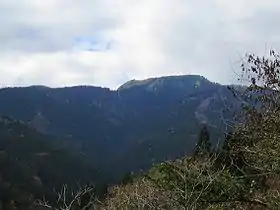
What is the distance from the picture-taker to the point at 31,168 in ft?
357

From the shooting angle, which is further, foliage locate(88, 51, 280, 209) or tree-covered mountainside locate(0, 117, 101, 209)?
tree-covered mountainside locate(0, 117, 101, 209)

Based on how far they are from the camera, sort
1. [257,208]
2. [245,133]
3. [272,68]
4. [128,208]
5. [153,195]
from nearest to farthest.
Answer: [272,68], [245,133], [257,208], [153,195], [128,208]

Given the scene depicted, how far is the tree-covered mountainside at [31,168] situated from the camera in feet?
286

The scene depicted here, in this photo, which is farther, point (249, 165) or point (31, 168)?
point (31, 168)

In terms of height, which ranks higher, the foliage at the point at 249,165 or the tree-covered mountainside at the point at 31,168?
the foliage at the point at 249,165

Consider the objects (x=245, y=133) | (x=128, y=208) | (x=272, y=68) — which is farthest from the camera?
(x=128, y=208)

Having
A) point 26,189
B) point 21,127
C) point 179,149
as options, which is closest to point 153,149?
point 179,149

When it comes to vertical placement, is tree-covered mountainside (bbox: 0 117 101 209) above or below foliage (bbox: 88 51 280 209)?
below

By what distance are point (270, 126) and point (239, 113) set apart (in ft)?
1.96

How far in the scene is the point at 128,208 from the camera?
1850cm

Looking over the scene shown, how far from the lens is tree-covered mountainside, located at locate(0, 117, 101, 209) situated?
87.1m

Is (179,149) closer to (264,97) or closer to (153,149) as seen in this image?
(153,149)

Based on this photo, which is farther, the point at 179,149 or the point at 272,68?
the point at 179,149

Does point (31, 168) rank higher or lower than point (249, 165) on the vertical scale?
lower
